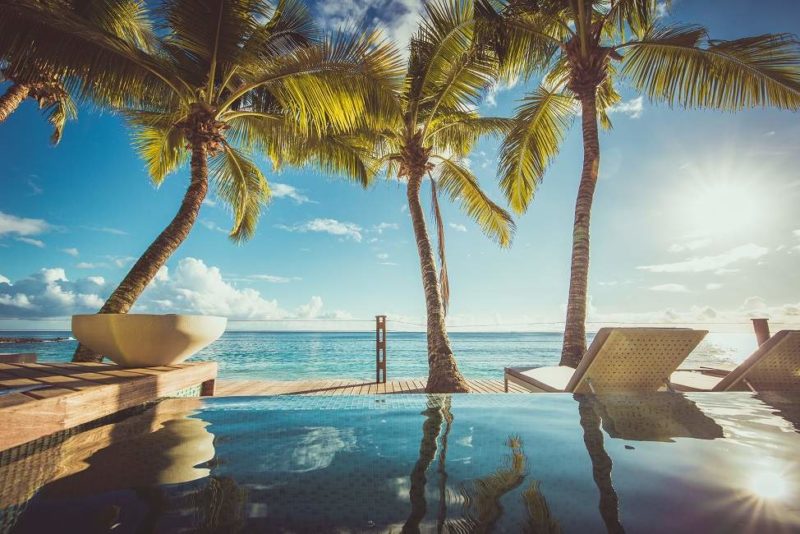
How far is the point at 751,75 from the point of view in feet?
17.8

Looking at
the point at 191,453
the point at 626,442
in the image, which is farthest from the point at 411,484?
the point at 626,442

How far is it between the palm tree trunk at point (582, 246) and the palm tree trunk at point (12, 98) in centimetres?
1015

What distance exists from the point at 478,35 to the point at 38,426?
681 centimetres

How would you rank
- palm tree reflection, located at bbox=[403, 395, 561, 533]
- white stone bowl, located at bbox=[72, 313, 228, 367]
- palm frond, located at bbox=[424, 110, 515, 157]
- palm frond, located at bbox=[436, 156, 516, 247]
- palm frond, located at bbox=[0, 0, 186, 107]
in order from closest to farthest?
palm tree reflection, located at bbox=[403, 395, 561, 533], white stone bowl, located at bbox=[72, 313, 228, 367], palm frond, located at bbox=[0, 0, 186, 107], palm frond, located at bbox=[424, 110, 515, 157], palm frond, located at bbox=[436, 156, 516, 247]

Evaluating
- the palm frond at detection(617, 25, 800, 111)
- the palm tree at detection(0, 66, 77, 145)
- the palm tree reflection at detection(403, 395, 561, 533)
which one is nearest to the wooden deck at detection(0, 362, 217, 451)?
the palm tree reflection at detection(403, 395, 561, 533)

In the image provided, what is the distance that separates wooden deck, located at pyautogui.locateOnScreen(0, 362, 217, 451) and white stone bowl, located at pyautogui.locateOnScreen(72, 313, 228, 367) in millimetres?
120

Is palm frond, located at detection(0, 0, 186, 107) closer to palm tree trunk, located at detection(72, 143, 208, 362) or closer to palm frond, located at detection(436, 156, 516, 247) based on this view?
palm tree trunk, located at detection(72, 143, 208, 362)

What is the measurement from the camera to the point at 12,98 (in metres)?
6.38

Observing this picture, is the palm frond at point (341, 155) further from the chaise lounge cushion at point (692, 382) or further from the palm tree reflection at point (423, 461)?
the chaise lounge cushion at point (692, 382)

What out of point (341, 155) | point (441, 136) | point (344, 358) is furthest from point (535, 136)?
point (344, 358)

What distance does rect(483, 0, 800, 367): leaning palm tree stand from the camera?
533cm

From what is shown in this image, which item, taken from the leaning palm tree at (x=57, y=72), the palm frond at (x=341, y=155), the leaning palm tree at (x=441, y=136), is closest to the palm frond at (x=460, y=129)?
the leaning palm tree at (x=441, y=136)

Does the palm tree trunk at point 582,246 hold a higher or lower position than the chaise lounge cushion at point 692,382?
higher

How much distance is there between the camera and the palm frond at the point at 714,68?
518 centimetres
